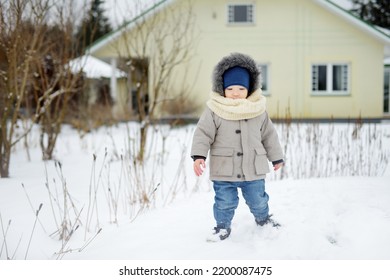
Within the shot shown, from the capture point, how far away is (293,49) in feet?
30.0

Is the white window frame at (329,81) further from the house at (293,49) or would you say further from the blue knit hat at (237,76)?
the blue knit hat at (237,76)

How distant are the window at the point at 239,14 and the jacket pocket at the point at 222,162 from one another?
8458 mm

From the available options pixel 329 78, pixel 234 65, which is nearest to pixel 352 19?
pixel 329 78

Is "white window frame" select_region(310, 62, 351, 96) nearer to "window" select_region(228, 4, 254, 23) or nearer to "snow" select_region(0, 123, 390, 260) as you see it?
"window" select_region(228, 4, 254, 23)

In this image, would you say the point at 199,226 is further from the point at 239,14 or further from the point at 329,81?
the point at 239,14

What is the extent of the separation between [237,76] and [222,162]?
0.44 metres

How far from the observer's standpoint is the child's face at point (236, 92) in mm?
1784

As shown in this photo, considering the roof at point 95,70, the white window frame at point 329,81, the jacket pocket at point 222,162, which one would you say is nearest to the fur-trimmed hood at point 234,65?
the jacket pocket at point 222,162

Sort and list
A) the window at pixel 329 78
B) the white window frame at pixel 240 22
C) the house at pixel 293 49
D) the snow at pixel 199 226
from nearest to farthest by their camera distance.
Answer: the snow at pixel 199 226, the house at pixel 293 49, the window at pixel 329 78, the white window frame at pixel 240 22

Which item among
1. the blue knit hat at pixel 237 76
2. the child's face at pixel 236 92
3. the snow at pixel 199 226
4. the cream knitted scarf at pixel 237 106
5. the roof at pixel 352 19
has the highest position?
the roof at pixel 352 19

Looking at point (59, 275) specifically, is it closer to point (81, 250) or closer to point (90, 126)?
point (81, 250)

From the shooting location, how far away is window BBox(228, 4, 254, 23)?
960 centimetres

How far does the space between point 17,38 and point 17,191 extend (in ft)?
4.16

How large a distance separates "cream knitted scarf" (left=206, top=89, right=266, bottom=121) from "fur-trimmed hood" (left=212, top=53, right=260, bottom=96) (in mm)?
32
